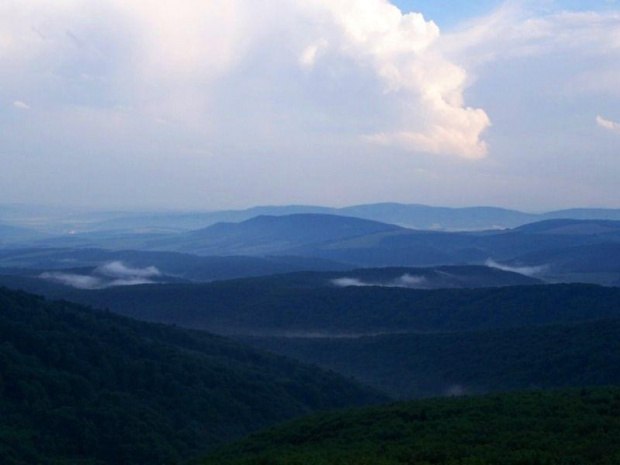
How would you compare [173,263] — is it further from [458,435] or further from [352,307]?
[458,435]

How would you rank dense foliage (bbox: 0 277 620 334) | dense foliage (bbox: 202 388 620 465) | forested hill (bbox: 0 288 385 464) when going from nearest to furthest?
dense foliage (bbox: 202 388 620 465)
forested hill (bbox: 0 288 385 464)
dense foliage (bbox: 0 277 620 334)

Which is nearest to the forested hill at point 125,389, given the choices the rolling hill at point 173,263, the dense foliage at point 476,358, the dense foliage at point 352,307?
the dense foliage at point 476,358

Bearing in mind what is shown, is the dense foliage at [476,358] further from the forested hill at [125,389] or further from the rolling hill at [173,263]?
the rolling hill at [173,263]

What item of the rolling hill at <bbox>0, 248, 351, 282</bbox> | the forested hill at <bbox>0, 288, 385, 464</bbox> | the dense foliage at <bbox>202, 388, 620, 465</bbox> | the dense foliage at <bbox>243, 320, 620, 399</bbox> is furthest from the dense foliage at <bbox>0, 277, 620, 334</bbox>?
the rolling hill at <bbox>0, 248, 351, 282</bbox>

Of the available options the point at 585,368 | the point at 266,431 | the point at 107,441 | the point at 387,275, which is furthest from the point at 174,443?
the point at 387,275

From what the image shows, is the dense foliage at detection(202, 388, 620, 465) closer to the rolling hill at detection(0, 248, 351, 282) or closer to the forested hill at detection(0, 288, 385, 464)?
the forested hill at detection(0, 288, 385, 464)
